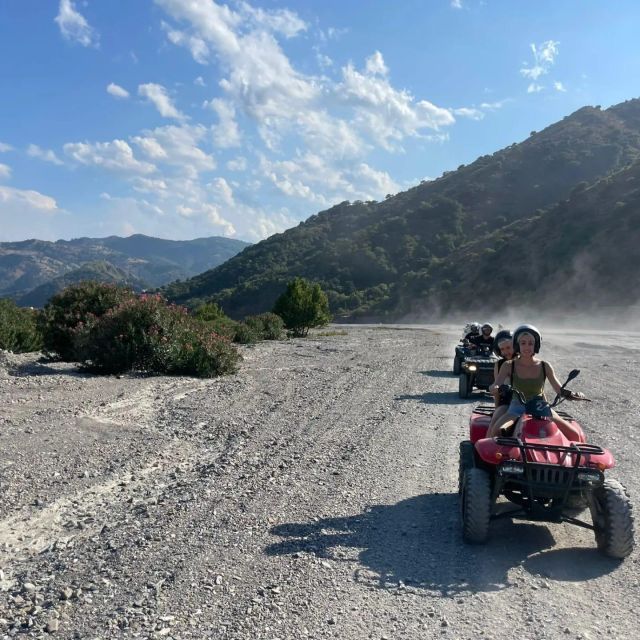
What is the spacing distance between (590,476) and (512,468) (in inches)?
23.8

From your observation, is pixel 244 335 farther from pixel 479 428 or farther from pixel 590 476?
pixel 590 476

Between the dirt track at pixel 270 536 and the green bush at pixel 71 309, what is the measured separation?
5918 mm

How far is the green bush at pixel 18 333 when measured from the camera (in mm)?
19906

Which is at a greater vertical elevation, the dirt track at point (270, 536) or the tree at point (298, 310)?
the tree at point (298, 310)

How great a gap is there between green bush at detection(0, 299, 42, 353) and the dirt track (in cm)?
1025

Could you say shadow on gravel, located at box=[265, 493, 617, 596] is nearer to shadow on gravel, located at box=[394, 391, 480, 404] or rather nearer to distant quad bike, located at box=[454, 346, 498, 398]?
shadow on gravel, located at box=[394, 391, 480, 404]

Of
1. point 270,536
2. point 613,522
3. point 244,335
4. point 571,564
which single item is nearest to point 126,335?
point 270,536

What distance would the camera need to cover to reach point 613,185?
67.0m

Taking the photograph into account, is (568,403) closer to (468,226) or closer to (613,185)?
(613,185)

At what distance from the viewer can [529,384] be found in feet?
18.8

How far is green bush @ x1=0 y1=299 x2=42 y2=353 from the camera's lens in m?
19.9

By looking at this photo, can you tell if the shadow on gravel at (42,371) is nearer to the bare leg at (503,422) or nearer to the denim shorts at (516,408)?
the bare leg at (503,422)

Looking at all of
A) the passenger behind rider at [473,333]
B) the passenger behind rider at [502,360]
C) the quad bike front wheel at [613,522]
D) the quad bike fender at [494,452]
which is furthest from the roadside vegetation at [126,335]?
the quad bike front wheel at [613,522]

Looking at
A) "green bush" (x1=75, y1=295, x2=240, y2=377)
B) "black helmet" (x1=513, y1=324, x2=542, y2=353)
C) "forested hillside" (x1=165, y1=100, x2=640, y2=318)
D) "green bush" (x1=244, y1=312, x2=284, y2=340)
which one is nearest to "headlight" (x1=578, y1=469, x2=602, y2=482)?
"black helmet" (x1=513, y1=324, x2=542, y2=353)
